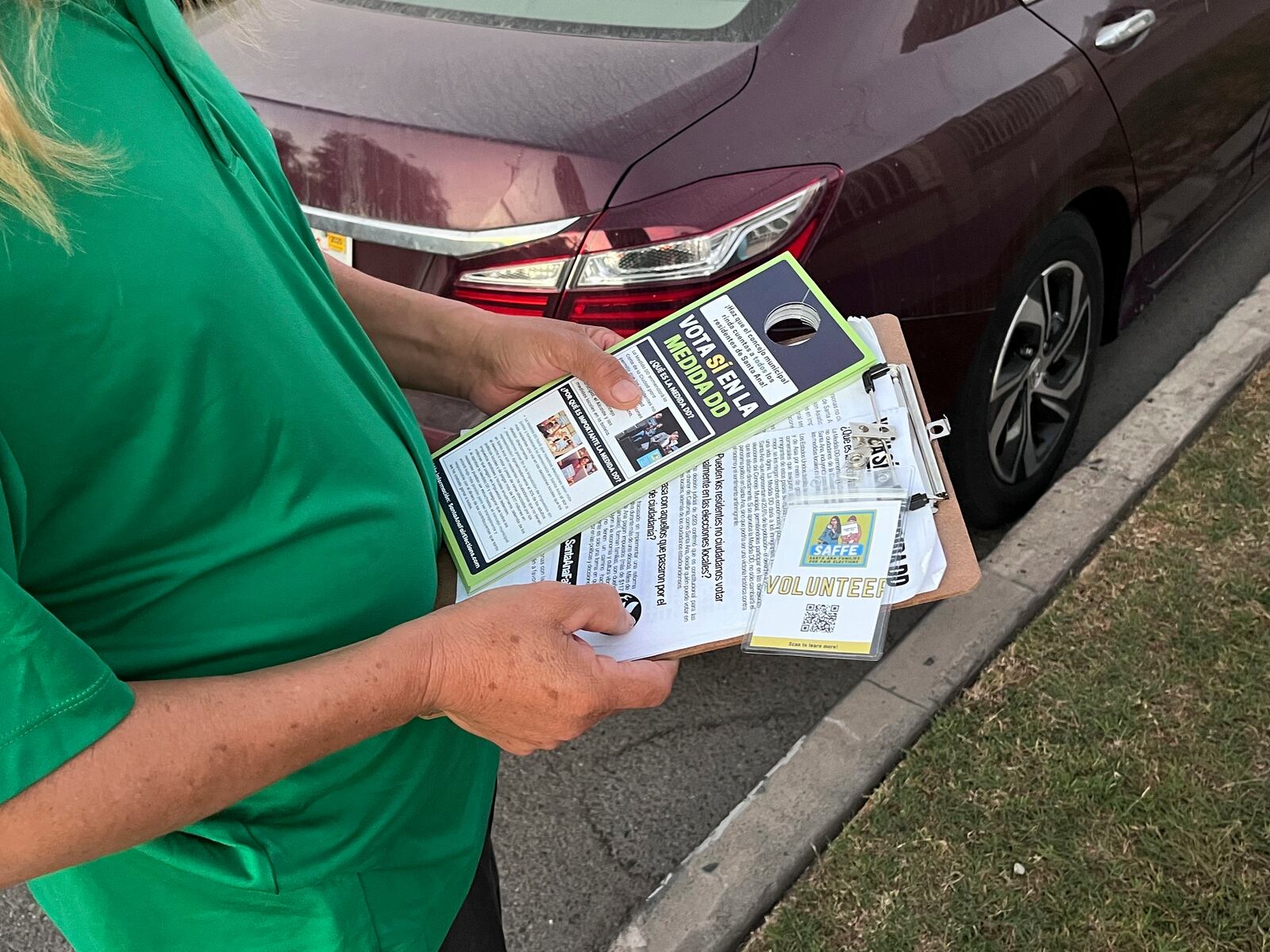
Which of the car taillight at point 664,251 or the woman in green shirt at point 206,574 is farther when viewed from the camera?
the car taillight at point 664,251

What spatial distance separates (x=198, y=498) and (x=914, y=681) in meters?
1.98

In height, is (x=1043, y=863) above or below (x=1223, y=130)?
below

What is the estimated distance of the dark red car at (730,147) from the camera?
86.1 inches

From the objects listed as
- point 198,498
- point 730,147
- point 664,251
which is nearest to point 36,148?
point 198,498

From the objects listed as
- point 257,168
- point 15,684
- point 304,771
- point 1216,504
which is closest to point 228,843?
point 304,771

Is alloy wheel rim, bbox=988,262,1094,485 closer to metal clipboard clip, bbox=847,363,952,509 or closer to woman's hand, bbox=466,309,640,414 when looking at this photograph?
metal clipboard clip, bbox=847,363,952,509

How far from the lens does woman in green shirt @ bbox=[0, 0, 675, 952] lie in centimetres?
Answer: 79

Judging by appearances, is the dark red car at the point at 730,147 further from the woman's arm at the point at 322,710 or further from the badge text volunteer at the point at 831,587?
the woman's arm at the point at 322,710

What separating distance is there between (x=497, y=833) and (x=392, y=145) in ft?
4.93

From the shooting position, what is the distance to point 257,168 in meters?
1.08

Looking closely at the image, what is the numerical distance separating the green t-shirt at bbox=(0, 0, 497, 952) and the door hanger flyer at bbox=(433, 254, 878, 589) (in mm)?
152

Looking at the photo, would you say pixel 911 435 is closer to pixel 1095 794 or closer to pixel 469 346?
pixel 469 346

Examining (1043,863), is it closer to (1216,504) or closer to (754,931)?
(754,931)

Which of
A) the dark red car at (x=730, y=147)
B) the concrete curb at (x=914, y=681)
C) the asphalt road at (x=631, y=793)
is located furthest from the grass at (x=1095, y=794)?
the dark red car at (x=730, y=147)
